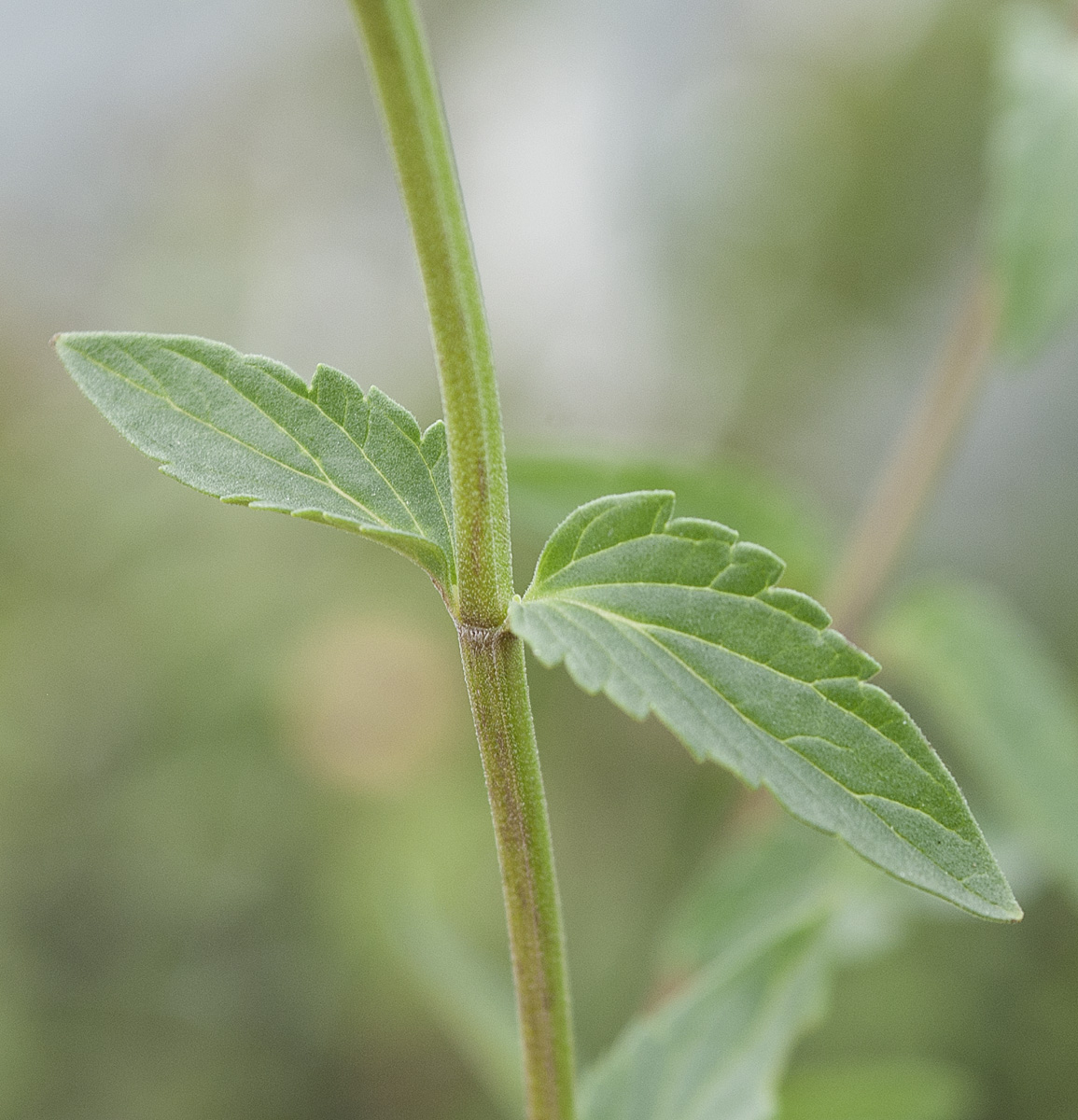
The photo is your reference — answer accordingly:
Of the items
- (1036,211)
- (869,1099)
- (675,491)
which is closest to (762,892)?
(869,1099)

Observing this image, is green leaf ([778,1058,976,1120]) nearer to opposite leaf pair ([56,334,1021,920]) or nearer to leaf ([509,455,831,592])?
leaf ([509,455,831,592])

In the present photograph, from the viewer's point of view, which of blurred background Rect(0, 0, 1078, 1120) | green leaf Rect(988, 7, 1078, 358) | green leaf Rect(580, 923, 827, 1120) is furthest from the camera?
blurred background Rect(0, 0, 1078, 1120)

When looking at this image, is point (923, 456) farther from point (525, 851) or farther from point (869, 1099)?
point (525, 851)

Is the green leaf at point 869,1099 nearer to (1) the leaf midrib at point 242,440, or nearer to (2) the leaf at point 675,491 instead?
(2) the leaf at point 675,491

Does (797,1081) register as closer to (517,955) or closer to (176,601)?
(517,955)

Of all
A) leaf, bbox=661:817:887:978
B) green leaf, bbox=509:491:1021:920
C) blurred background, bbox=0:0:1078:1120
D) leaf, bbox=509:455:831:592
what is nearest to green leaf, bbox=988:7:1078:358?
blurred background, bbox=0:0:1078:1120

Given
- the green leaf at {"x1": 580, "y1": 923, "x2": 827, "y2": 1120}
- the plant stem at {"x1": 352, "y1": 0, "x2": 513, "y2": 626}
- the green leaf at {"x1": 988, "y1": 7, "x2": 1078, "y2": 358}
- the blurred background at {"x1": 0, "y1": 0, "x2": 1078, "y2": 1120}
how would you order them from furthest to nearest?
the blurred background at {"x1": 0, "y1": 0, "x2": 1078, "y2": 1120} < the green leaf at {"x1": 988, "y1": 7, "x2": 1078, "y2": 358} < the green leaf at {"x1": 580, "y1": 923, "x2": 827, "y2": 1120} < the plant stem at {"x1": 352, "y1": 0, "x2": 513, "y2": 626}
